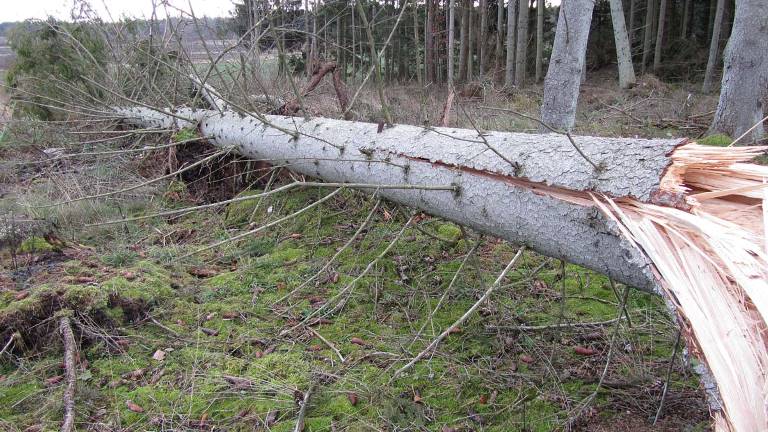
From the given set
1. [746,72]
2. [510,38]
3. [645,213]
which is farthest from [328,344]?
[510,38]

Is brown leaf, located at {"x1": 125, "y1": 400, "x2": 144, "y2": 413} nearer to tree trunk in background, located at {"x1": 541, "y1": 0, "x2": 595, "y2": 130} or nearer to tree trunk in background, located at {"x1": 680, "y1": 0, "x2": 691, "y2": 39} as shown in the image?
tree trunk in background, located at {"x1": 541, "y1": 0, "x2": 595, "y2": 130}

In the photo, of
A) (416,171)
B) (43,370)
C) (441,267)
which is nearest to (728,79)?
(441,267)

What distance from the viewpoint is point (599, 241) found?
1585 millimetres

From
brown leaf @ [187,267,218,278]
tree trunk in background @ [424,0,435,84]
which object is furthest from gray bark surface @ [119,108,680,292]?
tree trunk in background @ [424,0,435,84]

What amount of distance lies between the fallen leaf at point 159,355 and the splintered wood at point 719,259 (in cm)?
215

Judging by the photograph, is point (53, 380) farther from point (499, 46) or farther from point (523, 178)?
point (499, 46)

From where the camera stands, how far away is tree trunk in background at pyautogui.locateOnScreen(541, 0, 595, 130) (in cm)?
528

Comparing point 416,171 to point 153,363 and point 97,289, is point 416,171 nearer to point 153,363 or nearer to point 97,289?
point 153,363

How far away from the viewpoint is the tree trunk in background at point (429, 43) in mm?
12344

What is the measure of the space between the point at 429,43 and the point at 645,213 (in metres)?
12.6

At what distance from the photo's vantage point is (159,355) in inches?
96.6

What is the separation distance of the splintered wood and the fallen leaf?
2.15m

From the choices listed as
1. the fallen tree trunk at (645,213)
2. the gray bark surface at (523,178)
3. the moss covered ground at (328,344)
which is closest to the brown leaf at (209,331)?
the moss covered ground at (328,344)

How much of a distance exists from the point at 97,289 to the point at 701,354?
112 inches
